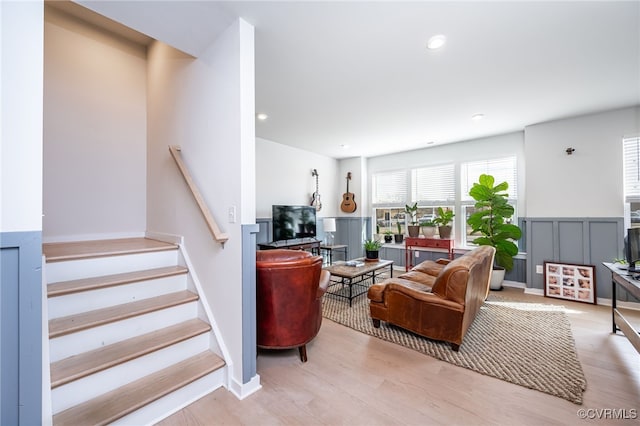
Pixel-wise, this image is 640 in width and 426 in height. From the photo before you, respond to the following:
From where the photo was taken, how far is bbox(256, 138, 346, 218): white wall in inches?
185

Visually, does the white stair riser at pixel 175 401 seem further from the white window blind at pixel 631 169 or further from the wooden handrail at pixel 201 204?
the white window blind at pixel 631 169

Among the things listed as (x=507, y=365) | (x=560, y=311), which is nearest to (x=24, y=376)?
(x=507, y=365)

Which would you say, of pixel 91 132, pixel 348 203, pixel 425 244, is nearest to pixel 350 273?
pixel 425 244

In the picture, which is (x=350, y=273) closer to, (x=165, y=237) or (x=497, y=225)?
(x=165, y=237)

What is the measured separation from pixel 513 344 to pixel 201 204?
3012mm

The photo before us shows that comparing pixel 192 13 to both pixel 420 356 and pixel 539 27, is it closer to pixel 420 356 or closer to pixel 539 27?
pixel 539 27

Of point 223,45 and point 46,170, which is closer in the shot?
point 223,45

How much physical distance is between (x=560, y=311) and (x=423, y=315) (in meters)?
2.20

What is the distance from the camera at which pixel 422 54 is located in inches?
85.8

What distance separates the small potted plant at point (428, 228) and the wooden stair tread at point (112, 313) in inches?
162

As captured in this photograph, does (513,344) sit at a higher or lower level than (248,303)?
lower

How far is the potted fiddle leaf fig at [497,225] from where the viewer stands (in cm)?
390

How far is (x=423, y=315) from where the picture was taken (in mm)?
2391

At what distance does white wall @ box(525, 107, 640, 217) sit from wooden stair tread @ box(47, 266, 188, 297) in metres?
4.89
